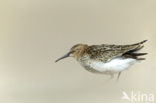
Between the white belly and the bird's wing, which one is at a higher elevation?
the bird's wing

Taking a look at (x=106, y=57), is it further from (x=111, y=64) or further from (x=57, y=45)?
(x=57, y=45)

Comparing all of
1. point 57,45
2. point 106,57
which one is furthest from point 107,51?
point 57,45

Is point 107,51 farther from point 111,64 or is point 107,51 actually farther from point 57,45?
point 57,45

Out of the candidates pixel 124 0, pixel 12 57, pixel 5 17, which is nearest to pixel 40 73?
pixel 12 57

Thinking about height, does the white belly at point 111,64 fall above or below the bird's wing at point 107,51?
below
